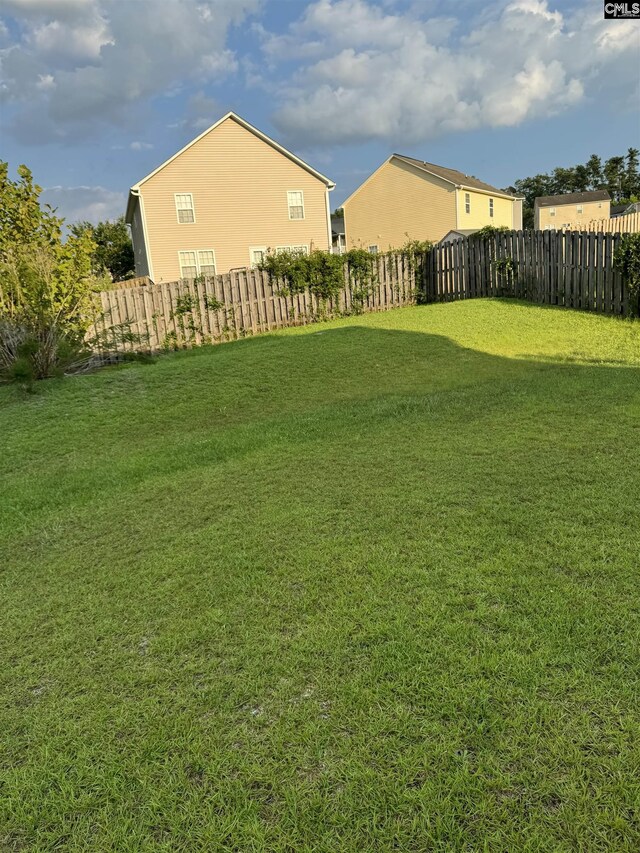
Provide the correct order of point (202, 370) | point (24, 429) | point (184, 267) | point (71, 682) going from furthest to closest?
point (184, 267) → point (202, 370) → point (24, 429) → point (71, 682)

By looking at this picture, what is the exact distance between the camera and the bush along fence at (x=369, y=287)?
11.2 metres

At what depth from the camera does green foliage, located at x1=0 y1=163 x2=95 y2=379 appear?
26.1ft

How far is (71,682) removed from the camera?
2.28 meters

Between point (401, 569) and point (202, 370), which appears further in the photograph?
point (202, 370)

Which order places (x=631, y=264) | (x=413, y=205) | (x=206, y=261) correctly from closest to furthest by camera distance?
(x=631, y=264) < (x=206, y=261) < (x=413, y=205)

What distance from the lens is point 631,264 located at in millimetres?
10539

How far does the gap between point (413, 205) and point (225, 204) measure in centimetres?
1304

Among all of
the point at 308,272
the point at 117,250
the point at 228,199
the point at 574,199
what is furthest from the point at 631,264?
the point at 574,199

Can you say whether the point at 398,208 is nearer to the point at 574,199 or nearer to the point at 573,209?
the point at 573,209

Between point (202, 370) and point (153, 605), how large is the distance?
5.77m

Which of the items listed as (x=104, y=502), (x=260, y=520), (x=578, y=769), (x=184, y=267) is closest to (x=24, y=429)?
(x=104, y=502)

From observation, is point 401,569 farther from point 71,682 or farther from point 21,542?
point 21,542

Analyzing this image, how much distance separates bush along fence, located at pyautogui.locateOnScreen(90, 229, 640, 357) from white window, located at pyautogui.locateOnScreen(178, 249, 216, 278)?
502 inches

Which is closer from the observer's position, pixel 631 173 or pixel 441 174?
pixel 441 174
